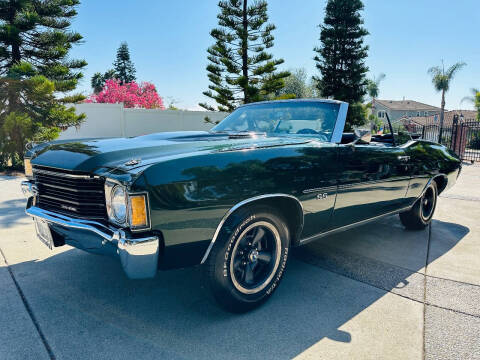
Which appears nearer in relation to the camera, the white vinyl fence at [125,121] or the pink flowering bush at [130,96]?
the white vinyl fence at [125,121]

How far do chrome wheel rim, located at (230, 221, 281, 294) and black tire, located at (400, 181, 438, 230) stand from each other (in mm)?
2587

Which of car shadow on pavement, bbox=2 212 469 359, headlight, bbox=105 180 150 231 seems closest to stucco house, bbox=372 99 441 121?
car shadow on pavement, bbox=2 212 469 359

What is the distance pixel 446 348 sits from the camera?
212 centimetres

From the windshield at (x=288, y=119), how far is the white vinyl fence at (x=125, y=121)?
13160mm

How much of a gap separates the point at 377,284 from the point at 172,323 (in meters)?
1.72

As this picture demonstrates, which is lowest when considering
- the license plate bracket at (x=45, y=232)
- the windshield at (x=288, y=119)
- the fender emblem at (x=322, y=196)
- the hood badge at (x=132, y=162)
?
the license plate bracket at (x=45, y=232)

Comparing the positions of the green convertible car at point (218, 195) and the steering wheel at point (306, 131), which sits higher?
the steering wheel at point (306, 131)

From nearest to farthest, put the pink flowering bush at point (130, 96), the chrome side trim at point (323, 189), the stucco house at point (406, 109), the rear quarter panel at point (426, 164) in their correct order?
1. the chrome side trim at point (323, 189)
2. the rear quarter panel at point (426, 164)
3. the pink flowering bush at point (130, 96)
4. the stucco house at point (406, 109)

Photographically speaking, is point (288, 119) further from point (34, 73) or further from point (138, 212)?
point (34, 73)

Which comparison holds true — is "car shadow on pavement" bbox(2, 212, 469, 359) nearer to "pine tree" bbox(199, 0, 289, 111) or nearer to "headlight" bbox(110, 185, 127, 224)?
"headlight" bbox(110, 185, 127, 224)

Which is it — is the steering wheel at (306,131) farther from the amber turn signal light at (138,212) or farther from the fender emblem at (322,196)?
the amber turn signal light at (138,212)

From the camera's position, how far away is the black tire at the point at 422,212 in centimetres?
439


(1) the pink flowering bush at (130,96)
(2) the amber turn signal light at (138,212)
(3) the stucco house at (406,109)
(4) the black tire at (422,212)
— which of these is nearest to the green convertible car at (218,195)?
(2) the amber turn signal light at (138,212)

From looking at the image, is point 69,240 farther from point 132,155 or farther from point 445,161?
point 445,161
